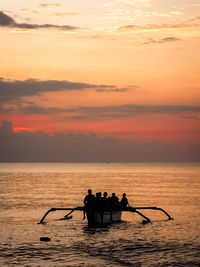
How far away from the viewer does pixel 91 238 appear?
3172cm

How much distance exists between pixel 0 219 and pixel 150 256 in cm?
2290

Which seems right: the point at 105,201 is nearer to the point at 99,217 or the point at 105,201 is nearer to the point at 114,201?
the point at 99,217

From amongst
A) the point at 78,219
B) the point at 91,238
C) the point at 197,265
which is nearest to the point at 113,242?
the point at 91,238

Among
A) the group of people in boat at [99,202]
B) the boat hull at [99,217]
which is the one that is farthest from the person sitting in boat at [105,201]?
the boat hull at [99,217]

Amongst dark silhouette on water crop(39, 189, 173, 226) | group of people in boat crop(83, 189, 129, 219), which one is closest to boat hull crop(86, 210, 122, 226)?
dark silhouette on water crop(39, 189, 173, 226)

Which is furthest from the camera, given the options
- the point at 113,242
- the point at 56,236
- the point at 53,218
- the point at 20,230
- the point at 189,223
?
the point at 53,218

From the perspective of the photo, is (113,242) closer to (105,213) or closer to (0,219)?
(105,213)

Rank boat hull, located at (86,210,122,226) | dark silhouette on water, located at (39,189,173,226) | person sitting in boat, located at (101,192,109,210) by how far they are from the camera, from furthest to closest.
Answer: boat hull, located at (86,210,122,226) → person sitting in boat, located at (101,192,109,210) → dark silhouette on water, located at (39,189,173,226)

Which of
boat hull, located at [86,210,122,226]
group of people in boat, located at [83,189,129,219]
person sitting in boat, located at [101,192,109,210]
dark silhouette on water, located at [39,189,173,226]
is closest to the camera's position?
group of people in boat, located at [83,189,129,219]

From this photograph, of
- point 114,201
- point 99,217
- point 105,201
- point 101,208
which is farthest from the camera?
point 114,201

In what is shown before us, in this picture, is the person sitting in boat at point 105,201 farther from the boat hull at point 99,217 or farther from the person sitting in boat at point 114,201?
the person sitting in boat at point 114,201

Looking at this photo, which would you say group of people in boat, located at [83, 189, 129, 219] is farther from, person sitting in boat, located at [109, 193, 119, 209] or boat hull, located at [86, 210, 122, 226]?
boat hull, located at [86, 210, 122, 226]

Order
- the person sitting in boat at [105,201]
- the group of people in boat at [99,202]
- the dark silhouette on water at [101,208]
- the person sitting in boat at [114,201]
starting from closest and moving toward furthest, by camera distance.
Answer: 1. the group of people in boat at [99,202]
2. the dark silhouette on water at [101,208]
3. the person sitting in boat at [105,201]
4. the person sitting in boat at [114,201]

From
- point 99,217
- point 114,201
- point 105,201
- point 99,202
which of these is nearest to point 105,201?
point 105,201
